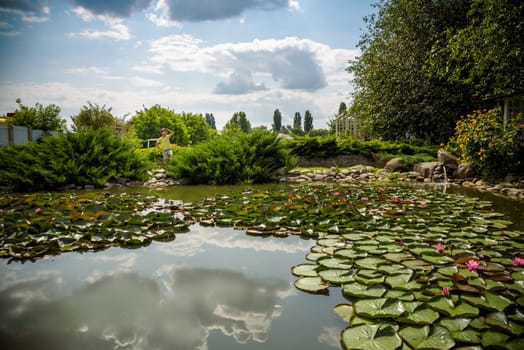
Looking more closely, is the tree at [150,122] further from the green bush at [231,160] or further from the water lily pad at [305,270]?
the water lily pad at [305,270]

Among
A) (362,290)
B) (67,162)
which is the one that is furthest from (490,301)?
(67,162)

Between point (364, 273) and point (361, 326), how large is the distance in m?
0.60

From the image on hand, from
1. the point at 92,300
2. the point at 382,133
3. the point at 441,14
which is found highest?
the point at 441,14

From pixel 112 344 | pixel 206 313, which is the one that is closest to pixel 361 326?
pixel 206 313

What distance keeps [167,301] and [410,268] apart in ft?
4.95

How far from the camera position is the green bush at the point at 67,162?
6.25m

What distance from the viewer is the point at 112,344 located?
142 cm

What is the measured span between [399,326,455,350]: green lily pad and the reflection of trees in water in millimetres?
622

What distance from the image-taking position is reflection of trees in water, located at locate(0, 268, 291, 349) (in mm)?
1464

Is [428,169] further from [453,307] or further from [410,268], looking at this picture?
[453,307]

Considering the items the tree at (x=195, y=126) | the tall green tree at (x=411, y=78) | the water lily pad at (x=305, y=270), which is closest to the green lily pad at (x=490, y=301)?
the water lily pad at (x=305, y=270)

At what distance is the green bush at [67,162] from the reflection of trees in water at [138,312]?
508cm

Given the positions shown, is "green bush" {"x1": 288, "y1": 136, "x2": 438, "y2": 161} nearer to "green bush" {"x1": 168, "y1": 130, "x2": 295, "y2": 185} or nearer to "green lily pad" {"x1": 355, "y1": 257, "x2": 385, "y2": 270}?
"green bush" {"x1": 168, "y1": 130, "x2": 295, "y2": 185}

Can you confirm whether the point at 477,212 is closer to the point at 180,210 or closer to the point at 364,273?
the point at 364,273
